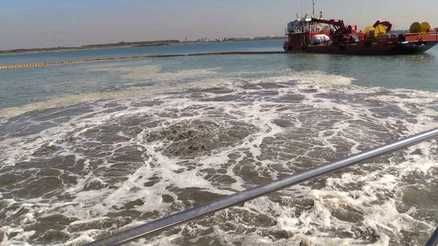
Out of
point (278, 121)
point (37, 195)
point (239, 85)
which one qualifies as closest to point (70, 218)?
point (37, 195)

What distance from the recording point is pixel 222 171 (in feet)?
22.5

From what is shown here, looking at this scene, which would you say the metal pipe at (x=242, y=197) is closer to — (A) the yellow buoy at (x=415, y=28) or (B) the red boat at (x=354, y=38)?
(B) the red boat at (x=354, y=38)

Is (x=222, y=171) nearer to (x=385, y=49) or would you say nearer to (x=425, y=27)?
(x=385, y=49)

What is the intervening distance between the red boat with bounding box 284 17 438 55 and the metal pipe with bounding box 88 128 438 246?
34721 millimetres

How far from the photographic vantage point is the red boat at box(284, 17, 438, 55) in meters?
32.8

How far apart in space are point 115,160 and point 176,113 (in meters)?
4.46

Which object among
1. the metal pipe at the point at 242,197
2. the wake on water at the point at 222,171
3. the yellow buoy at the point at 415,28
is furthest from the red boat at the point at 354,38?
the metal pipe at the point at 242,197

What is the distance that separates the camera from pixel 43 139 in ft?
32.4

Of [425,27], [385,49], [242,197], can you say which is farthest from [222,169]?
[425,27]

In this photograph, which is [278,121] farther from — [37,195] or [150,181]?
[37,195]

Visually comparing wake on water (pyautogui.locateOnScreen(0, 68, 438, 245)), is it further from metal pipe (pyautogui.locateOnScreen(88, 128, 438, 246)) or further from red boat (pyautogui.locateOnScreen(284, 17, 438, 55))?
red boat (pyautogui.locateOnScreen(284, 17, 438, 55))

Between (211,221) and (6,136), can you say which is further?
(6,136)

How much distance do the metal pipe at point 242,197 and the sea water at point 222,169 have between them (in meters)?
3.12

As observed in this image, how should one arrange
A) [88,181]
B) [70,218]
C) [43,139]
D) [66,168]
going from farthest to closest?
[43,139]
[66,168]
[88,181]
[70,218]
